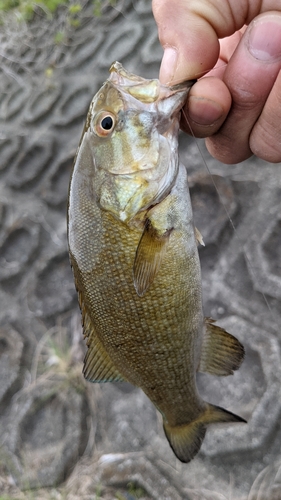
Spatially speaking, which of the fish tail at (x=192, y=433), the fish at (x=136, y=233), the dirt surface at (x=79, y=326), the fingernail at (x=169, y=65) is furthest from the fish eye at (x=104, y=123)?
the fish tail at (x=192, y=433)

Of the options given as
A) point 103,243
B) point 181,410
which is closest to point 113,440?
point 181,410

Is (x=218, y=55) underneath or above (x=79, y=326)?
above

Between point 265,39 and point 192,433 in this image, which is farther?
point 192,433

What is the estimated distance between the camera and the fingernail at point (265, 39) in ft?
3.48

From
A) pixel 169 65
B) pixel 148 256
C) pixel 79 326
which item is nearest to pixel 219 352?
pixel 148 256

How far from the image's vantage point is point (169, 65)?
1.17 m

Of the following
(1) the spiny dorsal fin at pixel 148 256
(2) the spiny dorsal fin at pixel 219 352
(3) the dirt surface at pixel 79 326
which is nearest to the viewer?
(1) the spiny dorsal fin at pixel 148 256

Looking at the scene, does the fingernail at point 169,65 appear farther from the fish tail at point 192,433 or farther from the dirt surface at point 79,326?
the fish tail at point 192,433

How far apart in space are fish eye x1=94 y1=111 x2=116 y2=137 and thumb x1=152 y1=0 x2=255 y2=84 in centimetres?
21

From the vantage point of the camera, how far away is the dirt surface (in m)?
1.77

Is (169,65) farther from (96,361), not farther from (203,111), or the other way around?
(96,361)

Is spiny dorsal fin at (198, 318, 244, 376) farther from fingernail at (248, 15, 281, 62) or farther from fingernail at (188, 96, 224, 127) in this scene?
fingernail at (248, 15, 281, 62)

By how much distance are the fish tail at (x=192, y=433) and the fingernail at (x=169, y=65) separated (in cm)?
106

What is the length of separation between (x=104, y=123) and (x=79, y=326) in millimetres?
1541
